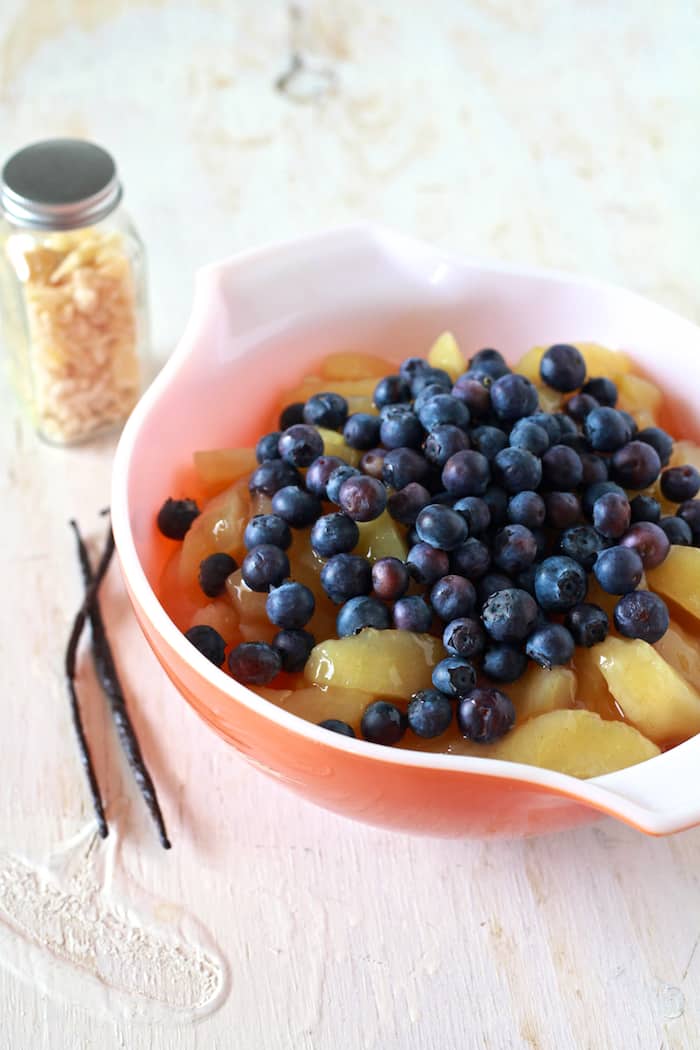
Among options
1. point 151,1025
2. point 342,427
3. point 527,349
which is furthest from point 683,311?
point 151,1025

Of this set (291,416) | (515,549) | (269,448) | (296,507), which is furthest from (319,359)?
(515,549)

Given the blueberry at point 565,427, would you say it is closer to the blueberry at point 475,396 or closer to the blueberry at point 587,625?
the blueberry at point 475,396

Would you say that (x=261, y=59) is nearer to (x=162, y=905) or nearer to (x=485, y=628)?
(x=485, y=628)

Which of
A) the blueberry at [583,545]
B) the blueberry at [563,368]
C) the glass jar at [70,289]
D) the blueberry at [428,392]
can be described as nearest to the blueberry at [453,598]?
the blueberry at [583,545]

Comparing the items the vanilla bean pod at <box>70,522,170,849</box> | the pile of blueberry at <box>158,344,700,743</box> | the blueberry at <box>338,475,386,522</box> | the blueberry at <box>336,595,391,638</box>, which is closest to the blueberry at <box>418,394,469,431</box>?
the pile of blueberry at <box>158,344,700,743</box>

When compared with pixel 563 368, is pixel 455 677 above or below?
below

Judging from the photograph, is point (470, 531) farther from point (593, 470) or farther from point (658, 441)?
point (658, 441)

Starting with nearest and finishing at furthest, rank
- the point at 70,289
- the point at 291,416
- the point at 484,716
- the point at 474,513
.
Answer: the point at 484,716 → the point at 474,513 → the point at 291,416 → the point at 70,289
